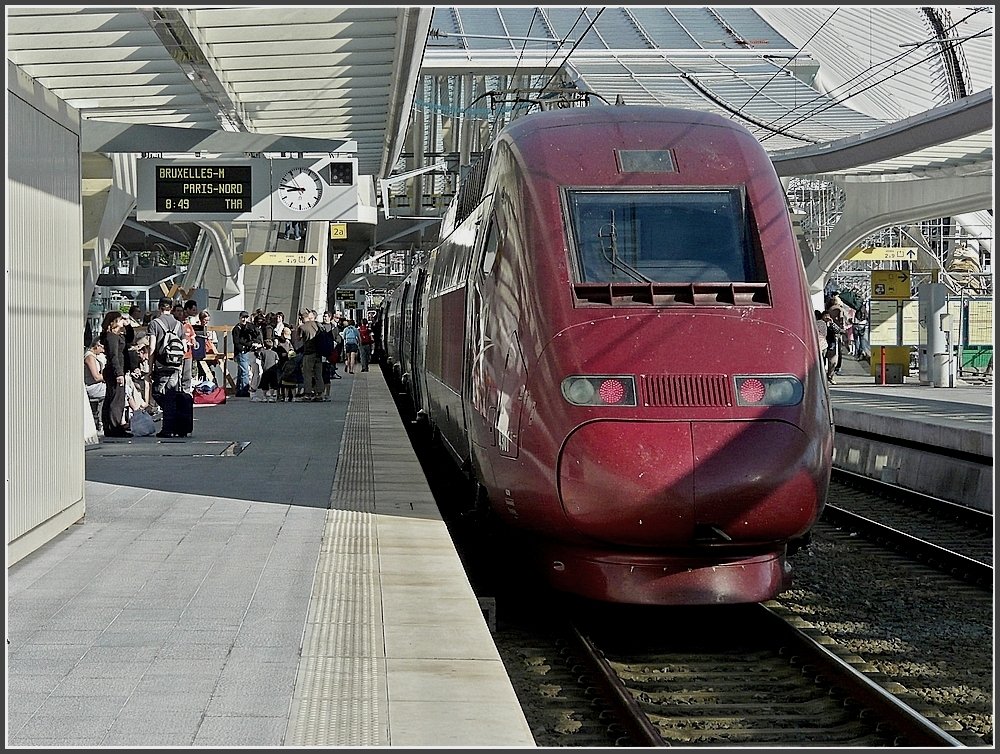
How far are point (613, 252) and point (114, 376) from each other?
922 cm

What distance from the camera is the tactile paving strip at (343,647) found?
486cm

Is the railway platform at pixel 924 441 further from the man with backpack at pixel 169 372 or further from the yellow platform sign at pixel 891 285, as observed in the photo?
the man with backpack at pixel 169 372

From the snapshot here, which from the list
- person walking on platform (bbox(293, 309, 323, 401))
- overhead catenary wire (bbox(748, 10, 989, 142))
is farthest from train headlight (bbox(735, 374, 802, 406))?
person walking on platform (bbox(293, 309, 323, 401))

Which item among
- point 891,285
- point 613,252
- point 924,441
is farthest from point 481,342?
point 891,285

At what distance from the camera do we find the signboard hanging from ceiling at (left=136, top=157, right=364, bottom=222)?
621 inches

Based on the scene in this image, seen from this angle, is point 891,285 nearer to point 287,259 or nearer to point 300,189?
point 287,259

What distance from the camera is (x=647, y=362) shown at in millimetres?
7359

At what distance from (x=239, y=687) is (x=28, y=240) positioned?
412 centimetres

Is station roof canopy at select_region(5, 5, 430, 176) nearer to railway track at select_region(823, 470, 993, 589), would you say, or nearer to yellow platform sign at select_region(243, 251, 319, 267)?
railway track at select_region(823, 470, 993, 589)

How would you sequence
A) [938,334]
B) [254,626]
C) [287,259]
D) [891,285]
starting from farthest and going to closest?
1. [287,259]
2. [891,285]
3. [938,334]
4. [254,626]

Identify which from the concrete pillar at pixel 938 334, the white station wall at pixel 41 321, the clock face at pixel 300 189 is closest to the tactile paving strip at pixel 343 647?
the white station wall at pixel 41 321

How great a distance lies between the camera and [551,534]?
7586mm

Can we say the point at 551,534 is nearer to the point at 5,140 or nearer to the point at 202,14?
the point at 5,140

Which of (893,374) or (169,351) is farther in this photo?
(893,374)
